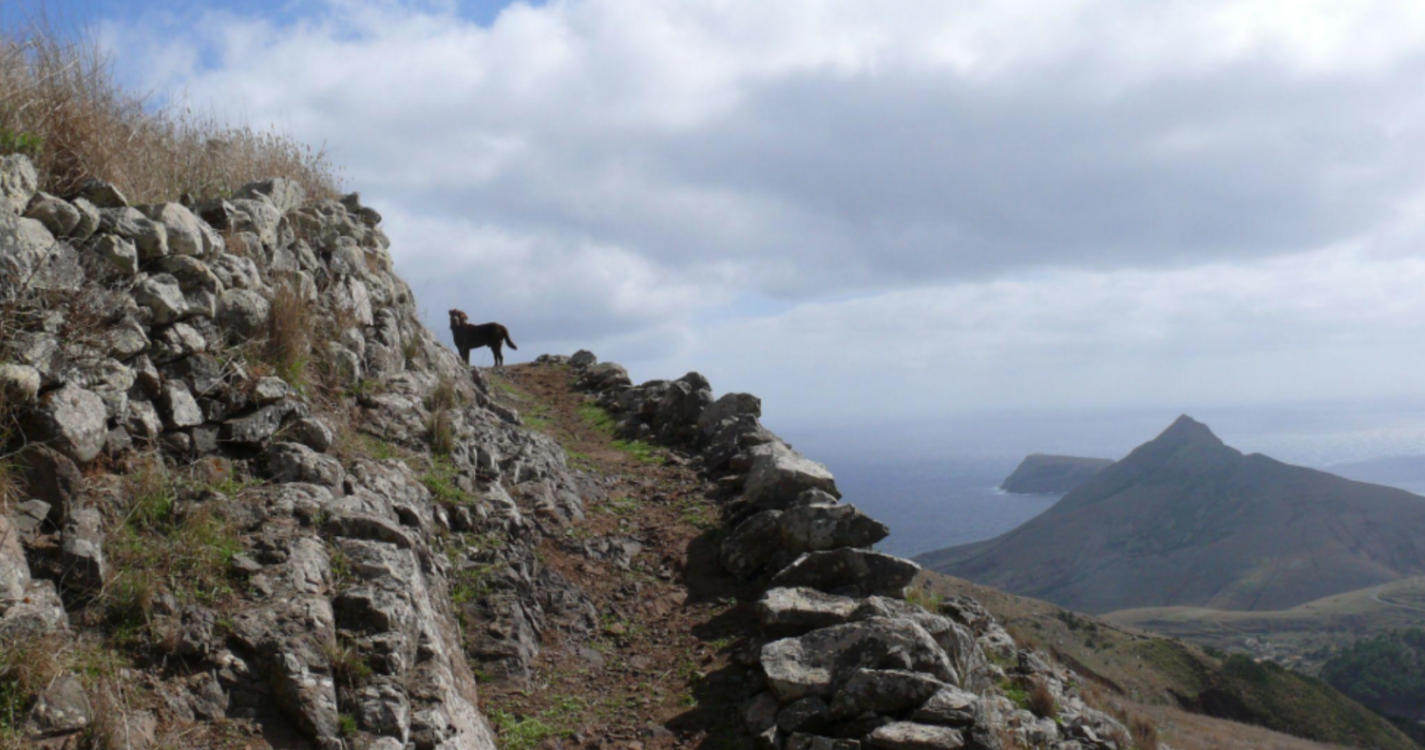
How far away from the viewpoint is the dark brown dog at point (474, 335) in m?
19.6

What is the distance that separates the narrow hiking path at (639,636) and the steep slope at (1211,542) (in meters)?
107

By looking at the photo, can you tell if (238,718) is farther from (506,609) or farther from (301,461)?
(506,609)

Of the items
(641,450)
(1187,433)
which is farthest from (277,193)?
(1187,433)

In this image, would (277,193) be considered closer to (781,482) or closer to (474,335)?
(781,482)

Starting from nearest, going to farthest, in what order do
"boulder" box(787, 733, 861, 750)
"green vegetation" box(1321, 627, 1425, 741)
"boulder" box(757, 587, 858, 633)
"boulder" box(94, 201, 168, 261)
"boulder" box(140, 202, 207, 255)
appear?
"boulder" box(787, 733, 861, 750) < "boulder" box(94, 201, 168, 261) < "boulder" box(140, 202, 207, 255) < "boulder" box(757, 587, 858, 633) < "green vegetation" box(1321, 627, 1425, 741)

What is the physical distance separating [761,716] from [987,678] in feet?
8.54

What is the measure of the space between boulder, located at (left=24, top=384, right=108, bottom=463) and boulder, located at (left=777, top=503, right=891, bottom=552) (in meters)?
6.68

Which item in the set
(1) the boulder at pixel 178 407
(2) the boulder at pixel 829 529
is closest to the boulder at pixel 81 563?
(1) the boulder at pixel 178 407

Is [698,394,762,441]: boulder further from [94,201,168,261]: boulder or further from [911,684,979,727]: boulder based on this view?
[94,201,168,261]: boulder

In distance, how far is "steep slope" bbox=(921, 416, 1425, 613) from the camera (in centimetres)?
10662

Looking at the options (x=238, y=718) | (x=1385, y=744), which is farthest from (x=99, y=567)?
(x=1385, y=744)

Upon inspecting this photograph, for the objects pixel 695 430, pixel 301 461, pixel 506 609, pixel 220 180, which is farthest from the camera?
pixel 695 430

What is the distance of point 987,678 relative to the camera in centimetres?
807

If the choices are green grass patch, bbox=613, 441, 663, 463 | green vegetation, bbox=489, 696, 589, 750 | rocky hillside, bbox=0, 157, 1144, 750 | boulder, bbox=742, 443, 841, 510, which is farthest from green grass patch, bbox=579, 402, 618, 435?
green vegetation, bbox=489, 696, 589, 750
